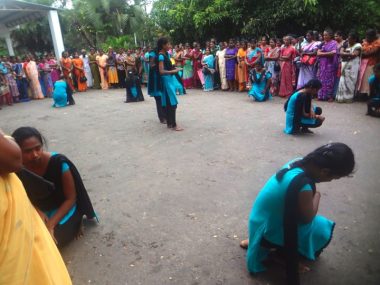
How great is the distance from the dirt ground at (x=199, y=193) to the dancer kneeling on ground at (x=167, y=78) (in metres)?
0.55

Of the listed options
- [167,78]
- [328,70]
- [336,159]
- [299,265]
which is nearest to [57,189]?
[299,265]

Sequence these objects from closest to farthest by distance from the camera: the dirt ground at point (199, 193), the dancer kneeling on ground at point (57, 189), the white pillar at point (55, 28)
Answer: the dancer kneeling on ground at point (57, 189) → the dirt ground at point (199, 193) → the white pillar at point (55, 28)

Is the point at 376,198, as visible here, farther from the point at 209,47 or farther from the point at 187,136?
the point at 209,47

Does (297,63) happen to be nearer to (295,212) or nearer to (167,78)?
(167,78)

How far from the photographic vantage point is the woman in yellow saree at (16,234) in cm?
118

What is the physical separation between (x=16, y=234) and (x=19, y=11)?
15.9 meters

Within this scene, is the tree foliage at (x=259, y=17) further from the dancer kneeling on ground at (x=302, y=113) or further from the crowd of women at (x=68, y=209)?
the crowd of women at (x=68, y=209)

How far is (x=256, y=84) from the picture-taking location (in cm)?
873

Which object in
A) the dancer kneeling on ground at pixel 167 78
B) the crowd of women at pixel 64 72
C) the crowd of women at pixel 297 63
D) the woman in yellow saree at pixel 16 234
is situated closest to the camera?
the woman in yellow saree at pixel 16 234

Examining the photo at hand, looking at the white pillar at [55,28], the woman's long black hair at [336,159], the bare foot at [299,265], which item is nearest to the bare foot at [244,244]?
the bare foot at [299,265]

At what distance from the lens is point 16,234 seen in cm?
122

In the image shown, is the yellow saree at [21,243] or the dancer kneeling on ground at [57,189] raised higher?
the yellow saree at [21,243]

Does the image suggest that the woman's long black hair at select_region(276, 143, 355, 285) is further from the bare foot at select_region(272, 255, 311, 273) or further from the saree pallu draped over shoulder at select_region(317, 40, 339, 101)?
the saree pallu draped over shoulder at select_region(317, 40, 339, 101)

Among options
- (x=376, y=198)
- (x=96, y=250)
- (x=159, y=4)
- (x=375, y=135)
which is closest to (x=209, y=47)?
(x=159, y=4)
